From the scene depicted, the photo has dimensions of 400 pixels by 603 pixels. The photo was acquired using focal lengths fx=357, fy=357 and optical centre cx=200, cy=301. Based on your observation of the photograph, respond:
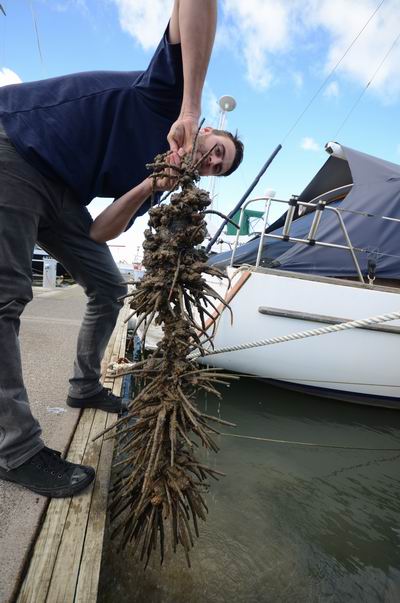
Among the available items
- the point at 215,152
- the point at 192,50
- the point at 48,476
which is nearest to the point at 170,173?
the point at 215,152

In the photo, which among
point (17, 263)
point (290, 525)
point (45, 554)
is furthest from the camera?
point (290, 525)

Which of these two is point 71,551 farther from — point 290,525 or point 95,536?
point 290,525

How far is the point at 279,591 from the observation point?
A: 5.97ft

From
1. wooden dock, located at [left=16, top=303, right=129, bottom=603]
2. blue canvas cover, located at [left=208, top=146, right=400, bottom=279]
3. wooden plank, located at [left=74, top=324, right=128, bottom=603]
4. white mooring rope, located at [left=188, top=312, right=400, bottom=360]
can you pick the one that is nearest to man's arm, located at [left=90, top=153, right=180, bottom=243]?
white mooring rope, located at [left=188, top=312, right=400, bottom=360]

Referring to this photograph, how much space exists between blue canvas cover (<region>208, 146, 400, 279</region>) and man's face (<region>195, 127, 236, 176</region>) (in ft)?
9.29

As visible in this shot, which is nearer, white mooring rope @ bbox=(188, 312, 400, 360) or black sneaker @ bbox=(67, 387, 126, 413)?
white mooring rope @ bbox=(188, 312, 400, 360)

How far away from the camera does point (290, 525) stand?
2322 mm

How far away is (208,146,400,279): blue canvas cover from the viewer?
14.3 ft

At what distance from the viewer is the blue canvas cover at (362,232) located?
4.36 metres

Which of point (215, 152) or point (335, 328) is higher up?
point (215, 152)

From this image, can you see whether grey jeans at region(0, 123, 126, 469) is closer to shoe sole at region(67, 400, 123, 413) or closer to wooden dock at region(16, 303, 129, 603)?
wooden dock at region(16, 303, 129, 603)

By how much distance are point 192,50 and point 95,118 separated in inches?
21.0

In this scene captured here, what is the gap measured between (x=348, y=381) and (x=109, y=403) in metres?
2.75

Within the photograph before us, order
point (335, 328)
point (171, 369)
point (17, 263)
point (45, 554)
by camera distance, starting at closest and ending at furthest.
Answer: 1. point (45, 554)
2. point (171, 369)
3. point (17, 263)
4. point (335, 328)
